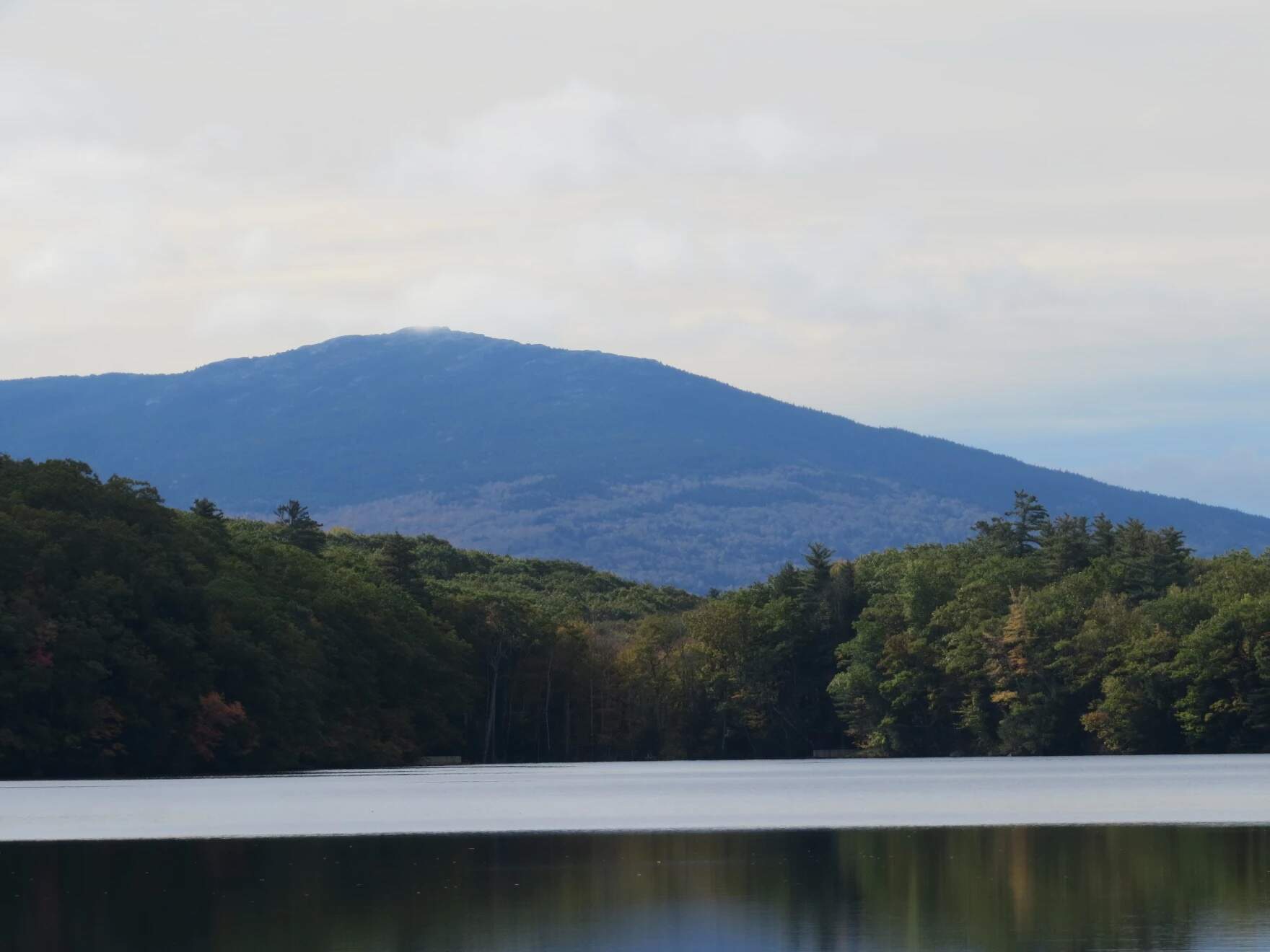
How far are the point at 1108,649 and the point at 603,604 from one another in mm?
79819

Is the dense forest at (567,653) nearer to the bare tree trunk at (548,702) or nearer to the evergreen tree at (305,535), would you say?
the evergreen tree at (305,535)

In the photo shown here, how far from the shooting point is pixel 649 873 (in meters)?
31.0

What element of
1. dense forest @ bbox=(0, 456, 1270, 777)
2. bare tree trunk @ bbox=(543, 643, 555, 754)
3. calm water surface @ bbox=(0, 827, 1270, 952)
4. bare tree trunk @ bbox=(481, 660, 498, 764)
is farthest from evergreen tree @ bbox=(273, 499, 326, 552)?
calm water surface @ bbox=(0, 827, 1270, 952)

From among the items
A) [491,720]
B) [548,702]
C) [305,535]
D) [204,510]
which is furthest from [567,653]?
[204,510]

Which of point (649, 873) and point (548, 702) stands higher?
point (649, 873)

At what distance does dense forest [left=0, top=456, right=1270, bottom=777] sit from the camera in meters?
88.6

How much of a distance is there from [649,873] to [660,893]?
3414 millimetres

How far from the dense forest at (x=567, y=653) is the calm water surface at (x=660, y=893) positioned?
165 ft

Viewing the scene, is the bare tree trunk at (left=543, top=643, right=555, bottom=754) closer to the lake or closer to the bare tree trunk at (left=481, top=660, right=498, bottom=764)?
the bare tree trunk at (left=481, top=660, right=498, bottom=764)

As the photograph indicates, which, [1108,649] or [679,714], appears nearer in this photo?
[1108,649]

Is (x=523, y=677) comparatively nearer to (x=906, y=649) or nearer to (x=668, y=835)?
(x=906, y=649)

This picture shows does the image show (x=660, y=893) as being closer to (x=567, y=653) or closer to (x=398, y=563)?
(x=398, y=563)

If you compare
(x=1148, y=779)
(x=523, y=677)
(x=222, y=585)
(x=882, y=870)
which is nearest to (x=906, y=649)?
(x=523, y=677)

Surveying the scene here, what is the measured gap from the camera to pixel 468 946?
865 inches
